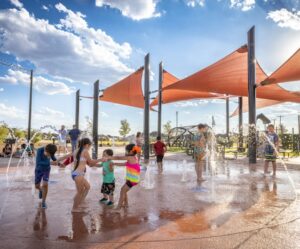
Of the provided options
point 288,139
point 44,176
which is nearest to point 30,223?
point 44,176

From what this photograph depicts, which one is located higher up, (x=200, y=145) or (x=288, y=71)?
(x=288, y=71)

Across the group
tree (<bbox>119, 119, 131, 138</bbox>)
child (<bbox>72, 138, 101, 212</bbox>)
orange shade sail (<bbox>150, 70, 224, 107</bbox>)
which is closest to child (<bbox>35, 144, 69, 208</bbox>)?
child (<bbox>72, 138, 101, 212</bbox>)

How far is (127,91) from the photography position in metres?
20.1

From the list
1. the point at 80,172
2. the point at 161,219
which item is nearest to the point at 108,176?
the point at 80,172

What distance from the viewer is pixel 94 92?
17797mm

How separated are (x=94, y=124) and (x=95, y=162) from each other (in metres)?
12.2

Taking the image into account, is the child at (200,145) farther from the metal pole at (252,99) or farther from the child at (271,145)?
the metal pole at (252,99)

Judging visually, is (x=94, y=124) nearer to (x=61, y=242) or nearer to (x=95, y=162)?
(x=95, y=162)

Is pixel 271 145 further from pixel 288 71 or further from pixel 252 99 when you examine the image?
pixel 252 99

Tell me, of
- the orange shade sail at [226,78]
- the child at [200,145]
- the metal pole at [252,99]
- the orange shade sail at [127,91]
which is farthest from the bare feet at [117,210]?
the orange shade sail at [127,91]

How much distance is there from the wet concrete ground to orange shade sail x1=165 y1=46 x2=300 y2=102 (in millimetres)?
7767

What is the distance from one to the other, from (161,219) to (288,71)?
31.3 feet

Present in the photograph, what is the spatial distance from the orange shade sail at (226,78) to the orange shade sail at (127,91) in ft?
14.4

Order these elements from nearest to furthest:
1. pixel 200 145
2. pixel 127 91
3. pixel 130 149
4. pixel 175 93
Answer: pixel 130 149
pixel 200 145
pixel 127 91
pixel 175 93
